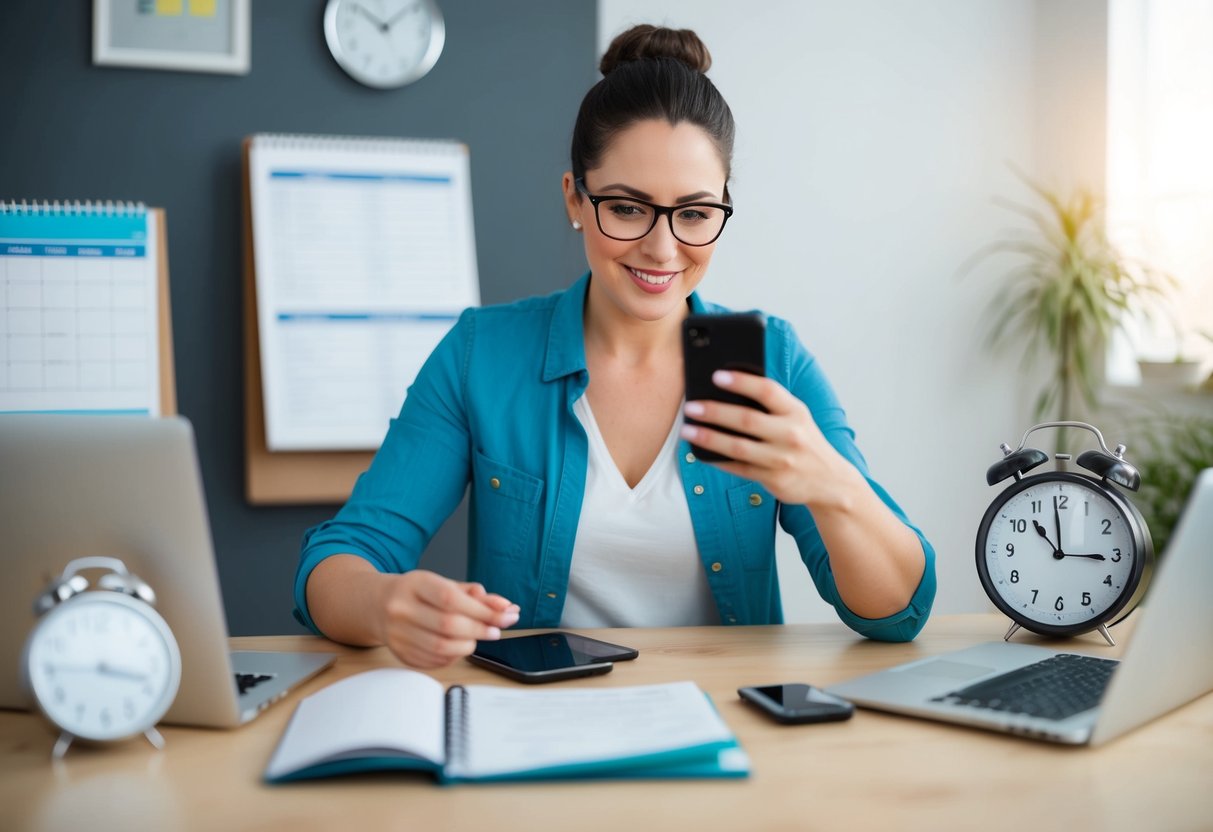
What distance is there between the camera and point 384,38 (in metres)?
2.88

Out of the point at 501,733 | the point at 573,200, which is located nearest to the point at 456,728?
the point at 501,733

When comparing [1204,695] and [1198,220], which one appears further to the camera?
[1198,220]

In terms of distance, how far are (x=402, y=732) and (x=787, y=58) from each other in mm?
2861

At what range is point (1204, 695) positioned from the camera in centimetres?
113

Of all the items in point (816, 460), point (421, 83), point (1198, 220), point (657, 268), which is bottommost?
point (816, 460)

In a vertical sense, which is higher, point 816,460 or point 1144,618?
point 816,460

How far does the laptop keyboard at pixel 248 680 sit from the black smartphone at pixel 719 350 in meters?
0.51

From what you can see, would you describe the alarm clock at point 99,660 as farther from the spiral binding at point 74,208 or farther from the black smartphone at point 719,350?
the spiral binding at point 74,208

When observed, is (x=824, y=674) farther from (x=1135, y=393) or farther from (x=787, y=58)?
(x=787, y=58)

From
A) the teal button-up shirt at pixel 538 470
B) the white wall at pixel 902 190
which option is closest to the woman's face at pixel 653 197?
the teal button-up shirt at pixel 538 470

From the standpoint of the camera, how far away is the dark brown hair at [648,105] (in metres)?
1.55

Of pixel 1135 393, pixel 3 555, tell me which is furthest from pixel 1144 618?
pixel 1135 393

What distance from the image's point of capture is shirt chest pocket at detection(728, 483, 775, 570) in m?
1.58

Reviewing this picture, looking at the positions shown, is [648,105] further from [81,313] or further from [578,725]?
[81,313]
